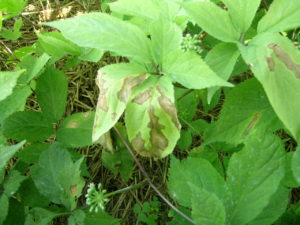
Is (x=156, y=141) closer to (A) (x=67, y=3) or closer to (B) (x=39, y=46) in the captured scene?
(B) (x=39, y=46)

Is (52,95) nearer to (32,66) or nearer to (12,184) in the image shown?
(32,66)

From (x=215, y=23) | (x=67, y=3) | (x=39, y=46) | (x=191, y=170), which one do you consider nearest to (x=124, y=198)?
(x=191, y=170)

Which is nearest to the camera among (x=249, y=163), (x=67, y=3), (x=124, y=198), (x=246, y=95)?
(x=249, y=163)

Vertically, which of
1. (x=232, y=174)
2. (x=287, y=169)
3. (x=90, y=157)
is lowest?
(x=90, y=157)

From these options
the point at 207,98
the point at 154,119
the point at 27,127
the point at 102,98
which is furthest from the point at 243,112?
the point at 27,127

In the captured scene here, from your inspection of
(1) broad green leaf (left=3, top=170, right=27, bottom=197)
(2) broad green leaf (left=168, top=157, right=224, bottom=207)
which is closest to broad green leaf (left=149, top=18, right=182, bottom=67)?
(2) broad green leaf (left=168, top=157, right=224, bottom=207)

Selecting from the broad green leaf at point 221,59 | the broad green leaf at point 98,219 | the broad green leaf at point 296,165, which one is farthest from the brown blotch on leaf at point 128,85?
the broad green leaf at point 98,219

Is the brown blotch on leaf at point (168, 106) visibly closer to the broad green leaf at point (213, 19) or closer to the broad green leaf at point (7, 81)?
the broad green leaf at point (213, 19)
